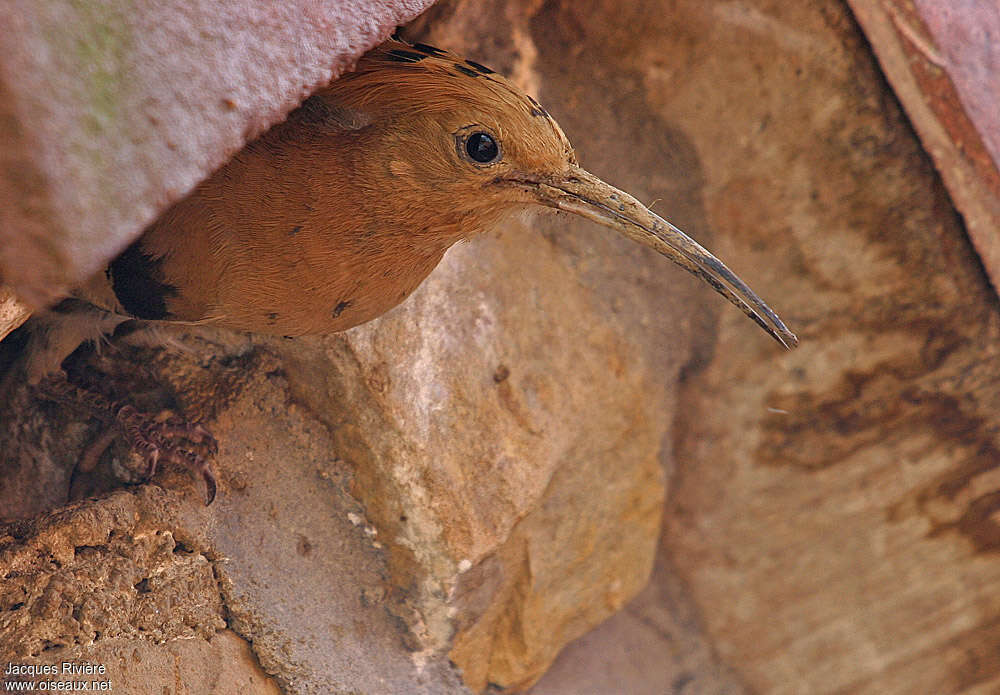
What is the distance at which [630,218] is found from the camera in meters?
1.45

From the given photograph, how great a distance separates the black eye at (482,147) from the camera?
1.39 metres

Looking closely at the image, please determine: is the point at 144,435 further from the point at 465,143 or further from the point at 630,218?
the point at 630,218

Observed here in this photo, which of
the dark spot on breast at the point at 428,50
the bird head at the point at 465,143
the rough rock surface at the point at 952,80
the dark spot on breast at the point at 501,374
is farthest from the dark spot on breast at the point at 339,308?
the rough rock surface at the point at 952,80

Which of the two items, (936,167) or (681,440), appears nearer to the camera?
(936,167)

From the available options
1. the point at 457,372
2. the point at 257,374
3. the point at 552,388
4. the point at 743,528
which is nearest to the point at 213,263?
the point at 257,374

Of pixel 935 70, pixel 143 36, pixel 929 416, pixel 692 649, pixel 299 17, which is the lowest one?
pixel 692 649

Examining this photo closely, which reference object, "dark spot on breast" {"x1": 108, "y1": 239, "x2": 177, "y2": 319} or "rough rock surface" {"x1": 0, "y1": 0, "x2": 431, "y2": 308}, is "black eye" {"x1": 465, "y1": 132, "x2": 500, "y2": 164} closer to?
"rough rock surface" {"x1": 0, "y1": 0, "x2": 431, "y2": 308}

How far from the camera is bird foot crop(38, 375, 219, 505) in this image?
1699 millimetres

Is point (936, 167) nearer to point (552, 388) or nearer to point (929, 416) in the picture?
point (929, 416)

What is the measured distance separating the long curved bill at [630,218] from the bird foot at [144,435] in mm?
805

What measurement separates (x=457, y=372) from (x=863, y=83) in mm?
1116

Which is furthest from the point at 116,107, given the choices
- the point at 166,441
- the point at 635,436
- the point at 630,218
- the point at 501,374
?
the point at 635,436

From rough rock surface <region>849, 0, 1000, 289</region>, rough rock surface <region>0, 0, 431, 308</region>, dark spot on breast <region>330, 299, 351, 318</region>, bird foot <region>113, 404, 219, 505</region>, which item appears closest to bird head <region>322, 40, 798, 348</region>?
dark spot on breast <region>330, 299, 351, 318</region>

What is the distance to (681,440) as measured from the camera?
8.63ft
